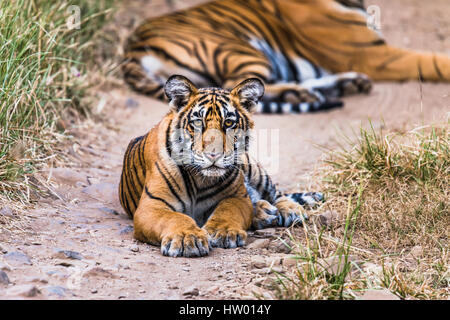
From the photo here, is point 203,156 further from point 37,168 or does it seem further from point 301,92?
point 301,92

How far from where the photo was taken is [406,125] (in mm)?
5680

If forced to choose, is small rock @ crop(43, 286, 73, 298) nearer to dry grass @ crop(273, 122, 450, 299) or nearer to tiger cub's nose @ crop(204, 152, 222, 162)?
dry grass @ crop(273, 122, 450, 299)

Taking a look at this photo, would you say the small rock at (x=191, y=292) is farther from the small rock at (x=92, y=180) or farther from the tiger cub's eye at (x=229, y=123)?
the small rock at (x=92, y=180)

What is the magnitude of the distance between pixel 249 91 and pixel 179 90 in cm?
40

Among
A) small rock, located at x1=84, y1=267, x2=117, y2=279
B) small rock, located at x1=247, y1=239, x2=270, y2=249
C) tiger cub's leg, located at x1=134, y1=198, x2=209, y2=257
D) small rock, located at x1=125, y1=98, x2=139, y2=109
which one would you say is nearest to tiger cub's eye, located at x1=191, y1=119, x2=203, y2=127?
tiger cub's leg, located at x1=134, y1=198, x2=209, y2=257

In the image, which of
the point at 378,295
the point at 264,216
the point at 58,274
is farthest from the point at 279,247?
the point at 58,274

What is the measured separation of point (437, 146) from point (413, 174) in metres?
0.23

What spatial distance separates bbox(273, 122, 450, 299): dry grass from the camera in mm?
2969

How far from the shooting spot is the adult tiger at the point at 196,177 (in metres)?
3.54

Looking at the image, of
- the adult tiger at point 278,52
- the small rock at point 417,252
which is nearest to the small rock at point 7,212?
the small rock at point 417,252

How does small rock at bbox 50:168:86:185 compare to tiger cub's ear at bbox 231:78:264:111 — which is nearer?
tiger cub's ear at bbox 231:78:264:111

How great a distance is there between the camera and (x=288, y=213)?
4.12 m

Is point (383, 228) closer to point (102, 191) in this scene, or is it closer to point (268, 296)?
point (268, 296)
